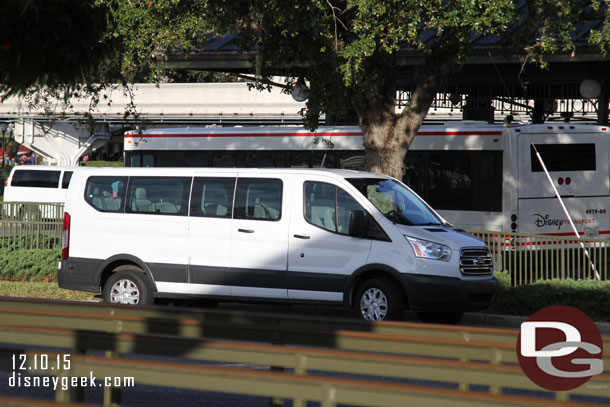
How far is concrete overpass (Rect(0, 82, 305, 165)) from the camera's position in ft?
A: 137

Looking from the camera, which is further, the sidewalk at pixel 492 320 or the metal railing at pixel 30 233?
the metal railing at pixel 30 233

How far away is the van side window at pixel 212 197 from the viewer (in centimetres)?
1261

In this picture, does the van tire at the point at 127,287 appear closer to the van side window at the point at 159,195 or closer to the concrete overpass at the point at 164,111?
the van side window at the point at 159,195

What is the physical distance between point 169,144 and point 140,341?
20.6 m

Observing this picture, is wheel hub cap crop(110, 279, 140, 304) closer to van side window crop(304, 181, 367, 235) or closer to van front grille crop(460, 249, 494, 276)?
van side window crop(304, 181, 367, 235)


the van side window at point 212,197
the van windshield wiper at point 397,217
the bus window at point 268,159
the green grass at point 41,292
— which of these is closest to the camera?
the van windshield wiper at point 397,217

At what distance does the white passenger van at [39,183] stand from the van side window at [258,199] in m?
21.4

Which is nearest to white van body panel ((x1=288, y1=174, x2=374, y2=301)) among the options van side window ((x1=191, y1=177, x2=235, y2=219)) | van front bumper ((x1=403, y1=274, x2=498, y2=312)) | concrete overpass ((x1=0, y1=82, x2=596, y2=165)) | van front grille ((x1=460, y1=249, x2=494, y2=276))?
van front bumper ((x1=403, y1=274, x2=498, y2=312))

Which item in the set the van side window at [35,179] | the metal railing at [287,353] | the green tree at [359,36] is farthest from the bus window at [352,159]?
the metal railing at [287,353]

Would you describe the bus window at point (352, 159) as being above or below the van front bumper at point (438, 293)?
above

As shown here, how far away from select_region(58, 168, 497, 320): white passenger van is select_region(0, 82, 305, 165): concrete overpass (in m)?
27.1

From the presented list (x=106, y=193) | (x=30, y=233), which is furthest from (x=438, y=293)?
(x=30, y=233)

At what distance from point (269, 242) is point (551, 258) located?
16.0 ft

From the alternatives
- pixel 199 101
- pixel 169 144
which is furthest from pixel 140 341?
pixel 199 101
